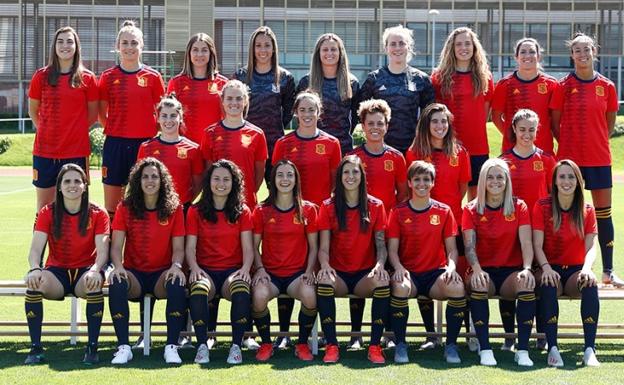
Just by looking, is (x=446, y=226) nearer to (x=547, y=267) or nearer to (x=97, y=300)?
(x=547, y=267)

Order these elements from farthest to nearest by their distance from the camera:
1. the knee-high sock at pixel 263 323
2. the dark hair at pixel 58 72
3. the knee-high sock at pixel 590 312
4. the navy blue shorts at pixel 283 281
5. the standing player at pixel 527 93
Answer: the standing player at pixel 527 93, the dark hair at pixel 58 72, the navy blue shorts at pixel 283 281, the knee-high sock at pixel 263 323, the knee-high sock at pixel 590 312

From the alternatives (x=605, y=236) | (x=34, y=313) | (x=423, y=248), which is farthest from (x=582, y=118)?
(x=34, y=313)

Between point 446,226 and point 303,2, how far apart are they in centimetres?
3803

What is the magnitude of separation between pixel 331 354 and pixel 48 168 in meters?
2.76

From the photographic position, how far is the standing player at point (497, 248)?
22.5ft

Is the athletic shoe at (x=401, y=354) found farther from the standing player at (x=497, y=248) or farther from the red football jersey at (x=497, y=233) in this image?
the red football jersey at (x=497, y=233)

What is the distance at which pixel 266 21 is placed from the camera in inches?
1747

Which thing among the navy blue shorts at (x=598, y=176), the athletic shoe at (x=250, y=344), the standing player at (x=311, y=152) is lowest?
the athletic shoe at (x=250, y=344)

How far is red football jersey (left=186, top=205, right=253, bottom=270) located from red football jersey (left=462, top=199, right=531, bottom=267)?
5.35ft

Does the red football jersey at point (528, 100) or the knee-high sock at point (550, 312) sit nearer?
the knee-high sock at point (550, 312)

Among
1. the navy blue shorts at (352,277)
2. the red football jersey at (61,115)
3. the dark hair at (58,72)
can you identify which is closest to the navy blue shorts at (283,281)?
the navy blue shorts at (352,277)

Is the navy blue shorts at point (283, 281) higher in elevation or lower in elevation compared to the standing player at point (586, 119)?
lower

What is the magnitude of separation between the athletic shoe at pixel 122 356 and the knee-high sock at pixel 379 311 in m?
1.67

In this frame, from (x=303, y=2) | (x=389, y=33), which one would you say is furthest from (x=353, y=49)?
(x=389, y=33)
